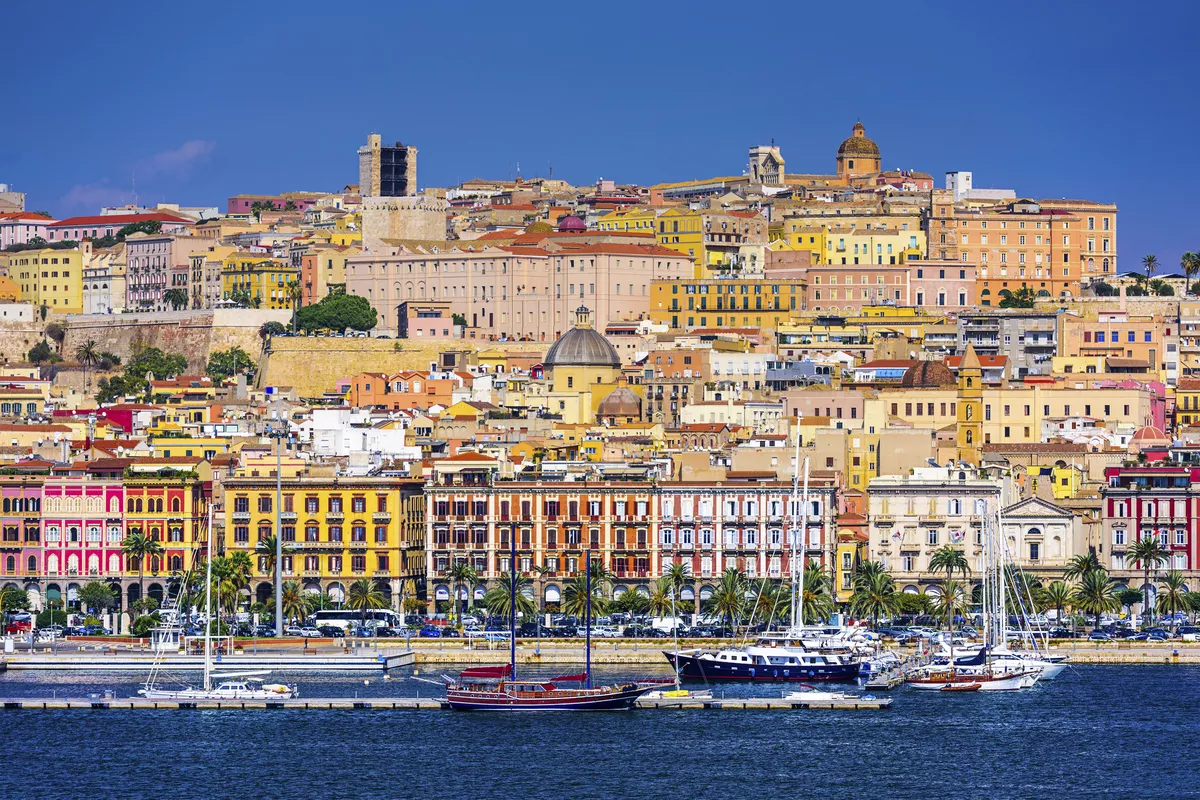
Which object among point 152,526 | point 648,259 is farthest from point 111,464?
point 648,259

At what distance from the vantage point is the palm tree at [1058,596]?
93.9 meters

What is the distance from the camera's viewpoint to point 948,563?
9569cm

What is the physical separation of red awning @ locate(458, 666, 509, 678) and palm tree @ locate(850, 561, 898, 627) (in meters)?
15.0

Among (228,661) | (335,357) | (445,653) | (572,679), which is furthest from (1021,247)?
(572,679)

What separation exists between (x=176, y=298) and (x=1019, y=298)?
177 ft

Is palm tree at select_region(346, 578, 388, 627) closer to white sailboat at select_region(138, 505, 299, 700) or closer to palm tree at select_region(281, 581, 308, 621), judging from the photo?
palm tree at select_region(281, 581, 308, 621)

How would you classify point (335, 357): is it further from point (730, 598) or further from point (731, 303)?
point (730, 598)

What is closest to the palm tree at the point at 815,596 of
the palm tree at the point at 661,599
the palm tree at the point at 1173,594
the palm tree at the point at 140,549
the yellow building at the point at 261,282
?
the palm tree at the point at 661,599

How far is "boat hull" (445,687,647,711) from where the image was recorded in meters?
78.1

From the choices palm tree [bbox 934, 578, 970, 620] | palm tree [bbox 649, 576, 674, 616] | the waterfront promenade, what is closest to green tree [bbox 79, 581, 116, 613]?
the waterfront promenade

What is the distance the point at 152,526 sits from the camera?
102 meters

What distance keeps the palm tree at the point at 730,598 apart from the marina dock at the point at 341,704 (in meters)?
12.2

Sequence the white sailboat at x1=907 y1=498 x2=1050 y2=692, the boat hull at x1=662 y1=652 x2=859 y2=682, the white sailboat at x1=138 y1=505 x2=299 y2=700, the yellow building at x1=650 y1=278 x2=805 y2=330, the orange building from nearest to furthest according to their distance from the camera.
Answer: the white sailboat at x1=138 y1=505 x2=299 y2=700, the boat hull at x1=662 y1=652 x2=859 y2=682, the white sailboat at x1=907 y1=498 x2=1050 y2=692, the yellow building at x1=650 y1=278 x2=805 y2=330, the orange building

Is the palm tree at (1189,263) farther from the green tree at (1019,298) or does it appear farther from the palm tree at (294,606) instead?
the palm tree at (294,606)
